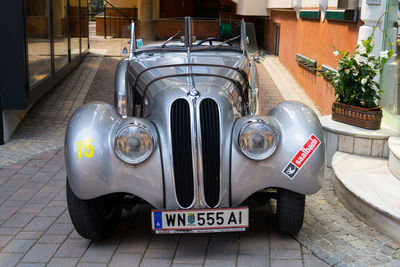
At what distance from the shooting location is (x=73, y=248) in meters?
4.05

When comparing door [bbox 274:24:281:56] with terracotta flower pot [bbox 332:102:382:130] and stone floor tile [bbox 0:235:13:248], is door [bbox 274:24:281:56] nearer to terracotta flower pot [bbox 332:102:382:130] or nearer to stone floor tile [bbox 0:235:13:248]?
terracotta flower pot [bbox 332:102:382:130]

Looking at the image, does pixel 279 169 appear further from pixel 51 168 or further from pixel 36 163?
pixel 36 163

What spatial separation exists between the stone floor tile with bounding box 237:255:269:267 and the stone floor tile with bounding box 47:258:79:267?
114 centimetres

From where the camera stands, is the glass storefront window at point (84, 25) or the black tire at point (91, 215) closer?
the black tire at point (91, 215)

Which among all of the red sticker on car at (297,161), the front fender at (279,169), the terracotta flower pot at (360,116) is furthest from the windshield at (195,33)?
the red sticker on car at (297,161)

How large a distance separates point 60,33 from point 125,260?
7096 mm

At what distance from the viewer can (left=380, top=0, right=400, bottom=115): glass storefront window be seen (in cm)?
595

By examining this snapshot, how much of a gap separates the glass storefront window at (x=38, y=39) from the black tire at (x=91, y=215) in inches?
148

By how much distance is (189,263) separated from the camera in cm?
378

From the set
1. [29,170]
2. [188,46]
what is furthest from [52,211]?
[188,46]

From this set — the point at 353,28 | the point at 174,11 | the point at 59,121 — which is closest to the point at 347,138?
the point at 353,28

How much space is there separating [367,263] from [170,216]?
1.38 metres

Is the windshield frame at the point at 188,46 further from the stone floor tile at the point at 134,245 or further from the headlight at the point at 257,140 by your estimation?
the stone floor tile at the point at 134,245

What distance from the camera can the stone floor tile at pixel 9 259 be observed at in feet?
12.5
